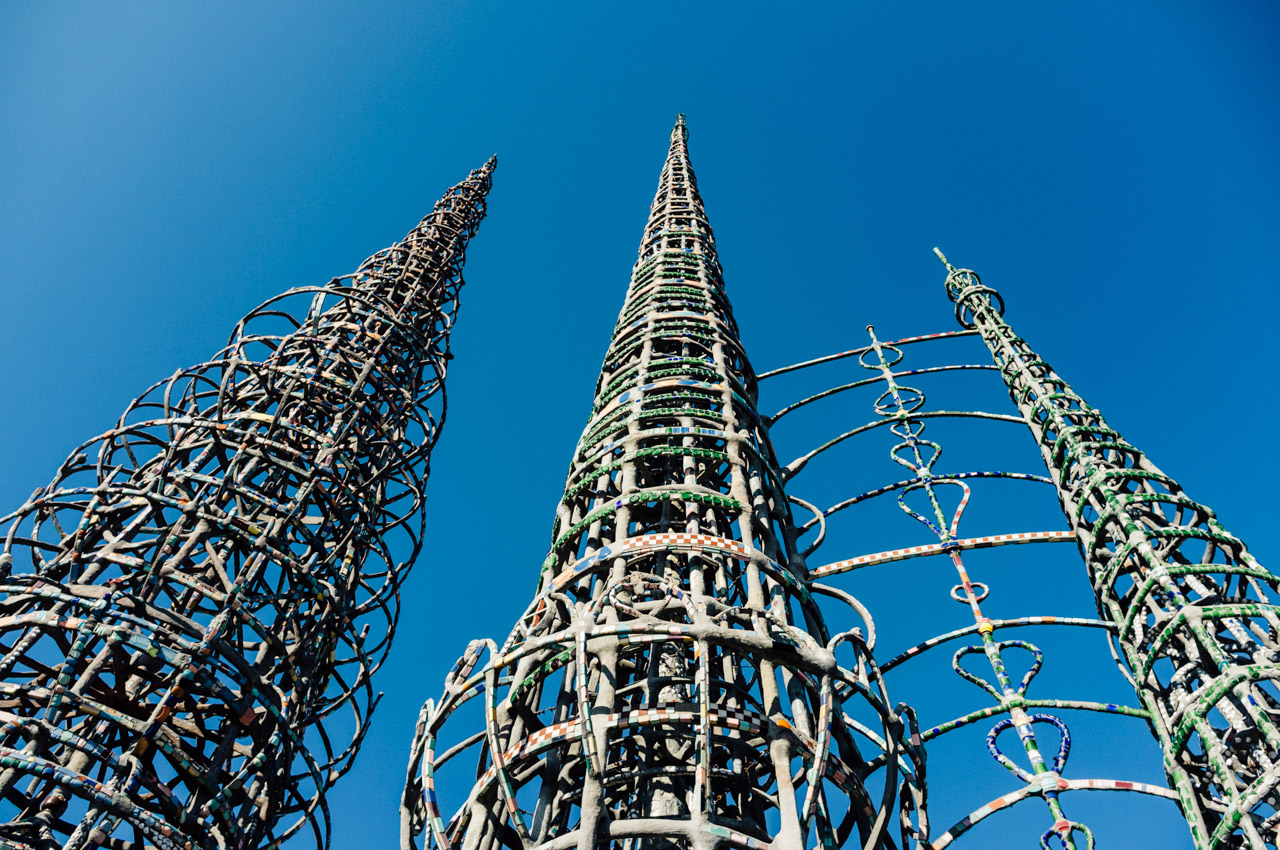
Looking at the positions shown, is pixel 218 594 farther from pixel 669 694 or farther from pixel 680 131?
pixel 680 131

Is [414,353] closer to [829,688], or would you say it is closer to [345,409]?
[345,409]

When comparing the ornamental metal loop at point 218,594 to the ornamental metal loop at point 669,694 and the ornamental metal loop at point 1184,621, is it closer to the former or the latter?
the ornamental metal loop at point 669,694

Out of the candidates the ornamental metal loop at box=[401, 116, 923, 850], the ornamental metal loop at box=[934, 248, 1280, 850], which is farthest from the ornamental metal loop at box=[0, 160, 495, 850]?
the ornamental metal loop at box=[934, 248, 1280, 850]

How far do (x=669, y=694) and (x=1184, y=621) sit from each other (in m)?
4.33

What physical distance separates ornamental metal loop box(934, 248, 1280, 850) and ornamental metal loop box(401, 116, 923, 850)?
2207 millimetres

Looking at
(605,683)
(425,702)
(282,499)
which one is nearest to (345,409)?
(282,499)

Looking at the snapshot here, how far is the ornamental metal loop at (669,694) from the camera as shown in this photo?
5.89 m

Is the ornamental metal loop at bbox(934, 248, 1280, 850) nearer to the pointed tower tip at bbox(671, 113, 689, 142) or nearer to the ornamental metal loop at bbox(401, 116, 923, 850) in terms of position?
the ornamental metal loop at bbox(401, 116, 923, 850)

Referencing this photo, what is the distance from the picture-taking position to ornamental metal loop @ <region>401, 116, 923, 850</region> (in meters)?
5.89

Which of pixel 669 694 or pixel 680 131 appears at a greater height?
pixel 680 131

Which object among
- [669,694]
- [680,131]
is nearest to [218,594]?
[669,694]

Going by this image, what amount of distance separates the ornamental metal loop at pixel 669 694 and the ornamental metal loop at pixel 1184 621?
2207 mm

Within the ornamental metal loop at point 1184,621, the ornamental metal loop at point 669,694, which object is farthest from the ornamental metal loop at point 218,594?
the ornamental metal loop at point 1184,621

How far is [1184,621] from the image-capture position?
24.6ft
